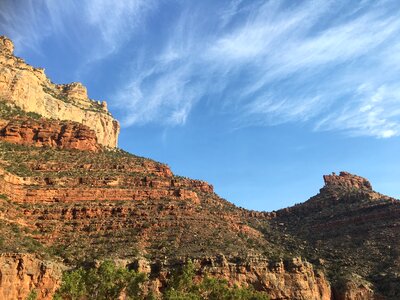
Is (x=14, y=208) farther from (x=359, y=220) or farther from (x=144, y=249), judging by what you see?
(x=359, y=220)

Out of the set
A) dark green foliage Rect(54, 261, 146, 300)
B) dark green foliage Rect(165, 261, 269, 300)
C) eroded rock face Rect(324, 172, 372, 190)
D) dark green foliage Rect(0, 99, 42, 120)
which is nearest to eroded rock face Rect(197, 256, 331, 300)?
dark green foliage Rect(165, 261, 269, 300)

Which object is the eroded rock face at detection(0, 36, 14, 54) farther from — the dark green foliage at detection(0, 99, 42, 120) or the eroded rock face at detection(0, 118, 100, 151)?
the eroded rock face at detection(0, 118, 100, 151)

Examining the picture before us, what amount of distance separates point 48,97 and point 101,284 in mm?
87091

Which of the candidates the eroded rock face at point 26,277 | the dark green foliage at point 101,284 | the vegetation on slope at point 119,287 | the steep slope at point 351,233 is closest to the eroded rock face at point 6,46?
the eroded rock face at point 26,277

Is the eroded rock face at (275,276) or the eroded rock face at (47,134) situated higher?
the eroded rock face at (47,134)

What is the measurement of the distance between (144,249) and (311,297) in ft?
82.1

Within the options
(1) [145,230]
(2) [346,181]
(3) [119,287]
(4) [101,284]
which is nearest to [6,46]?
(1) [145,230]

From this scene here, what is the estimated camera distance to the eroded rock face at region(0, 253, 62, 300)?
4997 cm

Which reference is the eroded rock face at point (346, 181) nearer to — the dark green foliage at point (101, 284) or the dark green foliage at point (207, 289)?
the dark green foliage at point (207, 289)

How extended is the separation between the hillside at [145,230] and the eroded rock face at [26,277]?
0.11 metres

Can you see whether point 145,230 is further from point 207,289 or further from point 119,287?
point 119,287

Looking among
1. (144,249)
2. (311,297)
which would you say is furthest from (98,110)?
(311,297)

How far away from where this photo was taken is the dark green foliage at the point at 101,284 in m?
43.7

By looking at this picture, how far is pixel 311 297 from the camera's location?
212 feet
